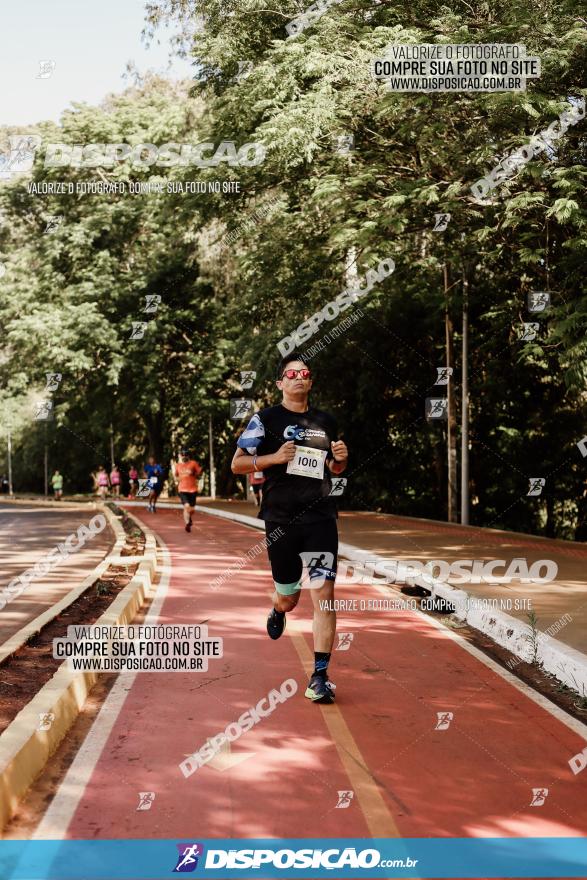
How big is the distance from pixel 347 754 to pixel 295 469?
6.10 ft

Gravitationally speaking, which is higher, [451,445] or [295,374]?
[295,374]

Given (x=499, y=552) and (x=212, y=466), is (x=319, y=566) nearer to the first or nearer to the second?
(x=499, y=552)

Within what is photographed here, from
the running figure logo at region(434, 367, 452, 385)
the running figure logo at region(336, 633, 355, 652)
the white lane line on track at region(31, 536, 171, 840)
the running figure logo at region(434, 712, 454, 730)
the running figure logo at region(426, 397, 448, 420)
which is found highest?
the running figure logo at region(434, 367, 452, 385)

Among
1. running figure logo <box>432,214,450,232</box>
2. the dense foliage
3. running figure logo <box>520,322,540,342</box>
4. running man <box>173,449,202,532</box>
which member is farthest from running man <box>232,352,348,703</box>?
running man <box>173,449,202,532</box>

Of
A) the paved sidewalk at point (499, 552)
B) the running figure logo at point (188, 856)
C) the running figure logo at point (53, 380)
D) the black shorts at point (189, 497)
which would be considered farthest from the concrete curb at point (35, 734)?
the running figure logo at point (53, 380)

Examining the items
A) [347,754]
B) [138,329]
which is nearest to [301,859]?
[347,754]

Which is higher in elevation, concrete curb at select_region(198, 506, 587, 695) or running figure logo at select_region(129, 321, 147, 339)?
running figure logo at select_region(129, 321, 147, 339)

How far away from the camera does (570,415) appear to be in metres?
26.8

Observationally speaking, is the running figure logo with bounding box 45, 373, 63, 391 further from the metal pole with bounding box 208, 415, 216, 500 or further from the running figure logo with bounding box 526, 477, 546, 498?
the running figure logo with bounding box 526, 477, 546, 498

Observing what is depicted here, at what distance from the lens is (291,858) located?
13.9 feet

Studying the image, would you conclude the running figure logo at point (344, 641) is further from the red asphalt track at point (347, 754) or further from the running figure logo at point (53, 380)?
the running figure logo at point (53, 380)

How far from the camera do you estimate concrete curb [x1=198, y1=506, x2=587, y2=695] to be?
7.48 m

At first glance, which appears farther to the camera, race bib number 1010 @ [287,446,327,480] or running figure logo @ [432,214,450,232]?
running figure logo @ [432,214,450,232]

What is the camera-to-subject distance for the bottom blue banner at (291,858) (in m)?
4.12
